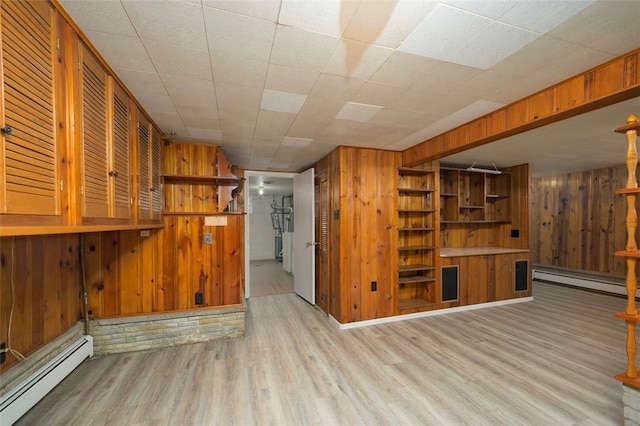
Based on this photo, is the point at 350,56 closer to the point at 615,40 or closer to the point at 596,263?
the point at 615,40

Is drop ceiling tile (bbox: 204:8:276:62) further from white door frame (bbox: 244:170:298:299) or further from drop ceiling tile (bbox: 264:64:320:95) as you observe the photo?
white door frame (bbox: 244:170:298:299)

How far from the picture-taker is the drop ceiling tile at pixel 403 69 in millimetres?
1498

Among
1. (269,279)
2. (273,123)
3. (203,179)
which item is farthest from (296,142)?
(269,279)

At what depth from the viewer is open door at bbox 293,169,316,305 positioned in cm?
409

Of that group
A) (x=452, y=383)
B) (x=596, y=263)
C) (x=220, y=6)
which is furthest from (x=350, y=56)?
(x=596, y=263)

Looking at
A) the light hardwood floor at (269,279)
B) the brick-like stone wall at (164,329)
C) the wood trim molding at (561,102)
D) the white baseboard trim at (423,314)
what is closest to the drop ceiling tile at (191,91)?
the brick-like stone wall at (164,329)

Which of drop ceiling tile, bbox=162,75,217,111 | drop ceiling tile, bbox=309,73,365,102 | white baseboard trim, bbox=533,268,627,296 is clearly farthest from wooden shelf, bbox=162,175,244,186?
white baseboard trim, bbox=533,268,627,296

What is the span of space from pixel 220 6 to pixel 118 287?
2836 millimetres

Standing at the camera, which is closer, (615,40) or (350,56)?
(615,40)

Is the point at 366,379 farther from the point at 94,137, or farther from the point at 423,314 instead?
the point at 94,137

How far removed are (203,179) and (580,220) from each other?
22.9ft

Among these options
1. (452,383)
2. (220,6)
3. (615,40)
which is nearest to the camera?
(220,6)

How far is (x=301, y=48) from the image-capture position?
140 centimetres

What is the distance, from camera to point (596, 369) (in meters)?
2.32
